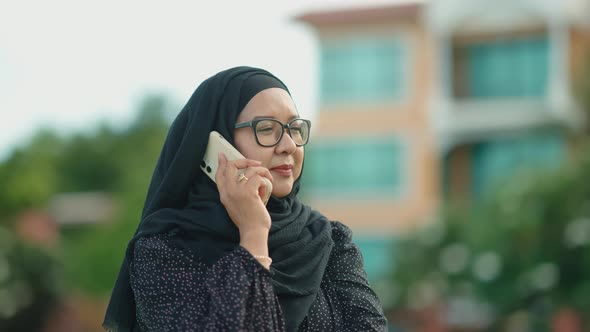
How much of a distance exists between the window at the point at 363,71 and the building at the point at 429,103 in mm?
23

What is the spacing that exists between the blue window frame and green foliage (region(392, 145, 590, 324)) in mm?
3833

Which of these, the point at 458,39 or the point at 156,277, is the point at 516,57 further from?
the point at 156,277

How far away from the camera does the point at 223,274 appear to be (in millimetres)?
2676

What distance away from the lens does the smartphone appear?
279cm

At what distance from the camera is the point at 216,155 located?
9.34ft

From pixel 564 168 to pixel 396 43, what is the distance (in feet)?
26.7

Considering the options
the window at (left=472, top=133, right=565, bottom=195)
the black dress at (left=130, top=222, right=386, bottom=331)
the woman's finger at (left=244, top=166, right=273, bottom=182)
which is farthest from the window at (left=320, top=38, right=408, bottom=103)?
the woman's finger at (left=244, top=166, right=273, bottom=182)

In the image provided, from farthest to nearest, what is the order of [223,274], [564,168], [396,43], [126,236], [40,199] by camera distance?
[40,199]
[126,236]
[396,43]
[564,168]
[223,274]

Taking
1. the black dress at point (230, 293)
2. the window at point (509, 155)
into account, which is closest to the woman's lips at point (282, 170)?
the black dress at point (230, 293)

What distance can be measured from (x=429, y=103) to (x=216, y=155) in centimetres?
2261

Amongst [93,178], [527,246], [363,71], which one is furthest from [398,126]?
[93,178]

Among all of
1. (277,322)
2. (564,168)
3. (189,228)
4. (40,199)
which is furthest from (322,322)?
(40,199)

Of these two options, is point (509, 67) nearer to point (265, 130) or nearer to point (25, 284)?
point (25, 284)

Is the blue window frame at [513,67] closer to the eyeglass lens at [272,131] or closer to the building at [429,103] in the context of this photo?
the building at [429,103]
